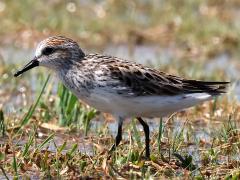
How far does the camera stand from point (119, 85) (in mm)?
7781

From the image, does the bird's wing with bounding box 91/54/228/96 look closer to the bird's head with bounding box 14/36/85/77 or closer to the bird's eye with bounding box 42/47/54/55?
the bird's head with bounding box 14/36/85/77

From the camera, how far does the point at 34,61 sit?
27.1ft

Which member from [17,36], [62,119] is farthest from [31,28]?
[62,119]

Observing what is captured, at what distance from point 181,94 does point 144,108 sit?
45cm

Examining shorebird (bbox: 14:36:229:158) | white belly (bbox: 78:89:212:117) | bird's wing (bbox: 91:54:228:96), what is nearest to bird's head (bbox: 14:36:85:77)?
shorebird (bbox: 14:36:229:158)

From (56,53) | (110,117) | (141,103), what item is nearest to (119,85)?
(141,103)

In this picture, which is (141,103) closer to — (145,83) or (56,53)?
(145,83)

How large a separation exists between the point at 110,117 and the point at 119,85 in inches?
91.2

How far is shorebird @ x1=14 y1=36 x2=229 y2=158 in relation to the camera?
773cm

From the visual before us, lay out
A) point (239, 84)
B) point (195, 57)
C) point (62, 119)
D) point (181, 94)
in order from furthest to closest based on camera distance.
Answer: point (195, 57) → point (239, 84) → point (62, 119) → point (181, 94)

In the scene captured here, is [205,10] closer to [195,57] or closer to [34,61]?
[195,57]

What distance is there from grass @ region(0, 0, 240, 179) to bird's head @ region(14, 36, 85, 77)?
0.66m

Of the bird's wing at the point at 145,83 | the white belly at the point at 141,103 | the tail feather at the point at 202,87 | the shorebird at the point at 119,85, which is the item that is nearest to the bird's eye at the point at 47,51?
the shorebird at the point at 119,85

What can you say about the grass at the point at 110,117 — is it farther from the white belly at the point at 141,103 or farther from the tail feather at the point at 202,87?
the tail feather at the point at 202,87
